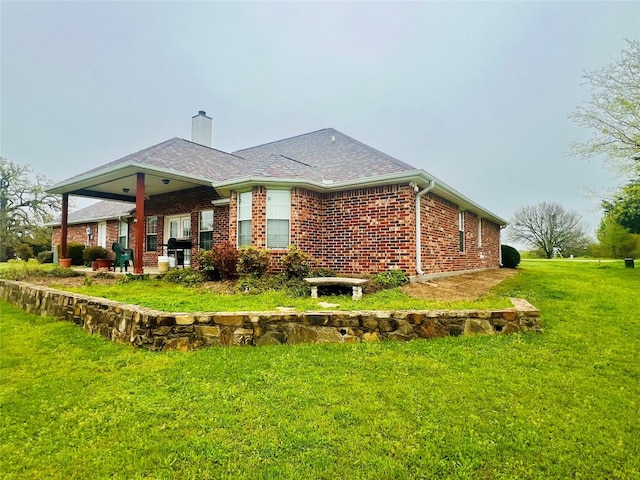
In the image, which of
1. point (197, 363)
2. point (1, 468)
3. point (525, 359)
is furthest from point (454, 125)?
point (1, 468)

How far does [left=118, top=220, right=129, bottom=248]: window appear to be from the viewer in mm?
16562

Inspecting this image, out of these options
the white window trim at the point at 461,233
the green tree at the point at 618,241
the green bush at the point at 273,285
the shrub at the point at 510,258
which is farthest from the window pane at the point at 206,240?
the green tree at the point at 618,241

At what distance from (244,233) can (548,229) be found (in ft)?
130

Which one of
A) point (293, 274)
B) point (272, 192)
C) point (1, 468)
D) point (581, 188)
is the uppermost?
point (581, 188)

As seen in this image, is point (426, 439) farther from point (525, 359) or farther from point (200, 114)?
point (200, 114)

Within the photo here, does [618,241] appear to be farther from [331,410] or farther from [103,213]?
[103,213]

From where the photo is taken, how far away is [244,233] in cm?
977

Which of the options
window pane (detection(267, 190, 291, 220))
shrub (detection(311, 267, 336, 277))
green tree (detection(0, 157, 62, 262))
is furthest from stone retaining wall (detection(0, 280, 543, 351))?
green tree (detection(0, 157, 62, 262))

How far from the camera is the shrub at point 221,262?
8.92 meters

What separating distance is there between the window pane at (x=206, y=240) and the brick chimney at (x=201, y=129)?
5.72 meters

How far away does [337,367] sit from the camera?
12.6ft

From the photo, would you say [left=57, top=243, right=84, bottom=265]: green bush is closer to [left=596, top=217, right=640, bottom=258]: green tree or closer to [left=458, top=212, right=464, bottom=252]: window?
[left=458, top=212, right=464, bottom=252]: window

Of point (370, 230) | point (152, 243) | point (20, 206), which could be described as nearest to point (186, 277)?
point (370, 230)

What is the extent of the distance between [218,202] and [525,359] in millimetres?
10280
